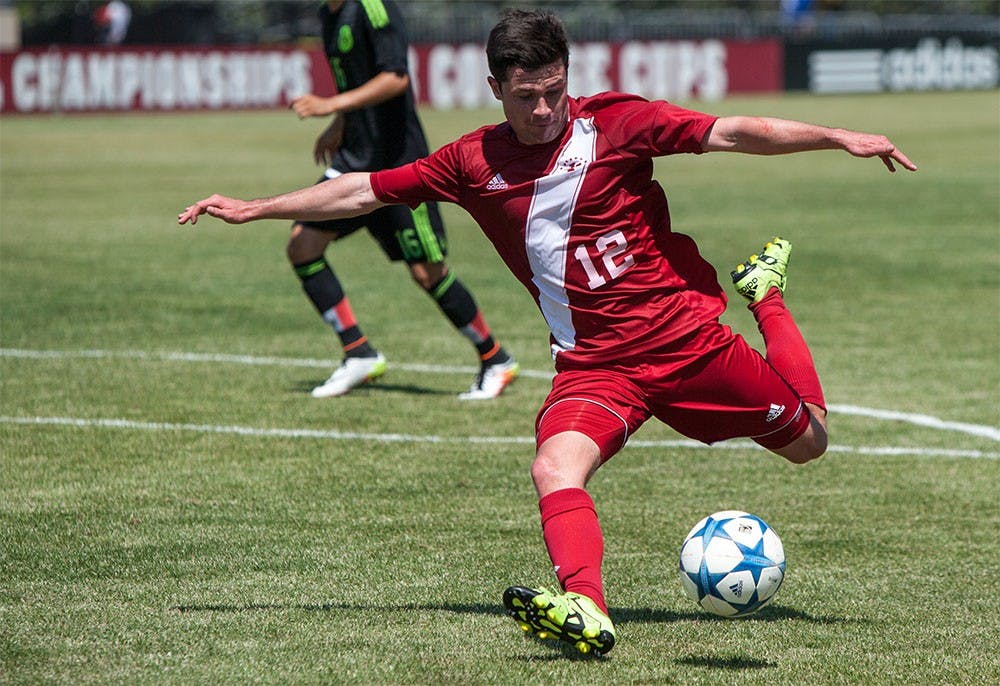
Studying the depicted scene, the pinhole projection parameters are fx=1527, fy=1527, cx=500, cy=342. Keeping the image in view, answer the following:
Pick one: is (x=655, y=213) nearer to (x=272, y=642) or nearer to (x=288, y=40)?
(x=272, y=642)

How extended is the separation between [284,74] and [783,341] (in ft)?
113

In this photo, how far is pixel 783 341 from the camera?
568 centimetres

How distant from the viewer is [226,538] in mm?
5996

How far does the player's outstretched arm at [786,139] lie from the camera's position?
→ 461 centimetres

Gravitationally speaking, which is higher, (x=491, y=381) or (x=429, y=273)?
(x=429, y=273)

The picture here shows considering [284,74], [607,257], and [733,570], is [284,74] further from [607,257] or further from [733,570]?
[733,570]

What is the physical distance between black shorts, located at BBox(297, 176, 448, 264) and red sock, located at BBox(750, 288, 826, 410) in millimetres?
3544

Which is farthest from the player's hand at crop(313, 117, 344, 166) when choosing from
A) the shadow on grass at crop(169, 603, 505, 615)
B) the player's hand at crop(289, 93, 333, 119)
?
the shadow on grass at crop(169, 603, 505, 615)

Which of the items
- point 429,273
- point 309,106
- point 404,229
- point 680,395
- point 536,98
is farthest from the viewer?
point 429,273

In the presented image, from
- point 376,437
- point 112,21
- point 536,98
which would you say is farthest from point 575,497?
point 112,21

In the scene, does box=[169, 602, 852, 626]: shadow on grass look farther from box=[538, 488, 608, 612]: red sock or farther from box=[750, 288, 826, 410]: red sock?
box=[750, 288, 826, 410]: red sock

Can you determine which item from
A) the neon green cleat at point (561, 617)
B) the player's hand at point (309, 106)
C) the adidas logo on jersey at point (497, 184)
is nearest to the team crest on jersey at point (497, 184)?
the adidas logo on jersey at point (497, 184)

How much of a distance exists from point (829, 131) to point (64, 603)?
2.94 metres

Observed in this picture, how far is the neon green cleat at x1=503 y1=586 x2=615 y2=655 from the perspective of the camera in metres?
4.32
